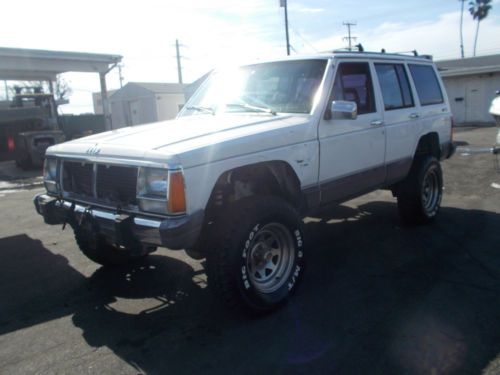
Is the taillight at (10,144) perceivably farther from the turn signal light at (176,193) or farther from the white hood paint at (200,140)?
the turn signal light at (176,193)

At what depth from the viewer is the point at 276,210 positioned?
3805 millimetres

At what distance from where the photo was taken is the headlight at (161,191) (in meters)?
3.24

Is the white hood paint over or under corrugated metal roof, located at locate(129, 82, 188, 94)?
under

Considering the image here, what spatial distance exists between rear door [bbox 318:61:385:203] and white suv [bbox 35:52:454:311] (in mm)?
17

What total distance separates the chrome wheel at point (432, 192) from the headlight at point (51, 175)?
4576 millimetres

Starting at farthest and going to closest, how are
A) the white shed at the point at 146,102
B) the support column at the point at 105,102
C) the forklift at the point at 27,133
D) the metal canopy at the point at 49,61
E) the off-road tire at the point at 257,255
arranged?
the white shed at the point at 146,102 < the support column at the point at 105,102 < the metal canopy at the point at 49,61 < the forklift at the point at 27,133 < the off-road tire at the point at 257,255

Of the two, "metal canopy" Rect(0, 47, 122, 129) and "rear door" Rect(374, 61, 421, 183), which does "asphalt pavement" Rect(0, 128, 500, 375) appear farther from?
"metal canopy" Rect(0, 47, 122, 129)

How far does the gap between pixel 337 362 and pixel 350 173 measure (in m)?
2.21

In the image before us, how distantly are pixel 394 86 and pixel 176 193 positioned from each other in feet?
11.6

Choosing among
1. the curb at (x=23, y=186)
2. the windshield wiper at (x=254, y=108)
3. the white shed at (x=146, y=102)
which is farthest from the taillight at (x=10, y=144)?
the white shed at (x=146, y=102)

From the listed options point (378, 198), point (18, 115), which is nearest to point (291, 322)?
point (378, 198)

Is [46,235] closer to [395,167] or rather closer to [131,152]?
[131,152]

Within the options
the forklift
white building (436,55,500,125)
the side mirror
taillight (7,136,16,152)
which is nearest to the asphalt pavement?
the side mirror

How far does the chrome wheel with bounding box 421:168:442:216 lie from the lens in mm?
6315
